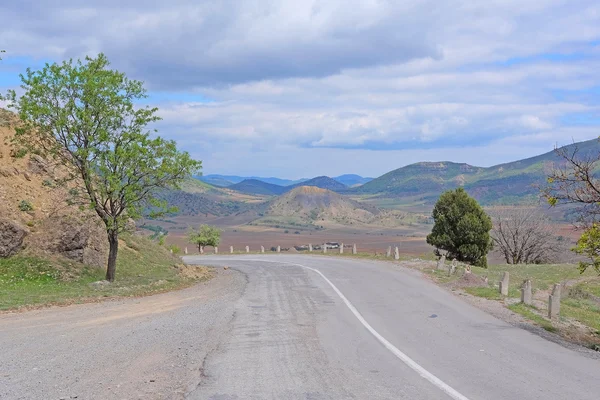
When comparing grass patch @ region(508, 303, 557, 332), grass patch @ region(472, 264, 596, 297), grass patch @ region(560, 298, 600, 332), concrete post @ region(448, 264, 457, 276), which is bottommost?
grass patch @ region(472, 264, 596, 297)

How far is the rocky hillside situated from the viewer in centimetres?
2295

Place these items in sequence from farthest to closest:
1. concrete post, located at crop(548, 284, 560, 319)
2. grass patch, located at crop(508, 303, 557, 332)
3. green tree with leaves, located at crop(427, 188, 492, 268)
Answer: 1. green tree with leaves, located at crop(427, 188, 492, 268)
2. concrete post, located at crop(548, 284, 560, 319)
3. grass patch, located at crop(508, 303, 557, 332)

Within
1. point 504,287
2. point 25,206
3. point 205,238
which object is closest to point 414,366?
point 504,287

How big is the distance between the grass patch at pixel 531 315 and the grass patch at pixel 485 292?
1730 mm

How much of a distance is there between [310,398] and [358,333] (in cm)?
515

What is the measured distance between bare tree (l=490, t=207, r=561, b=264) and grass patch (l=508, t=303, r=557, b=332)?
4308 cm

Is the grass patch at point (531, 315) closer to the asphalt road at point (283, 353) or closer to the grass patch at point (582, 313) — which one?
the asphalt road at point (283, 353)

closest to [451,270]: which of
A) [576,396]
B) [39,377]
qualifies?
[576,396]

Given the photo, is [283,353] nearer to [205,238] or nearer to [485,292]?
[485,292]

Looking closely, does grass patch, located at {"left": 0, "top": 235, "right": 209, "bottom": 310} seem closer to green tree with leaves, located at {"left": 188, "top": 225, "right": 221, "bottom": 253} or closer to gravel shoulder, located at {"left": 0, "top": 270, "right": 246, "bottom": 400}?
gravel shoulder, located at {"left": 0, "top": 270, "right": 246, "bottom": 400}

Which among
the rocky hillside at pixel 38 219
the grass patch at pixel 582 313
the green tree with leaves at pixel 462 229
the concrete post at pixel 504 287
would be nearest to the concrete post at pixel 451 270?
the grass patch at pixel 582 313

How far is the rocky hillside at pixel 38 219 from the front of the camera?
22953 millimetres

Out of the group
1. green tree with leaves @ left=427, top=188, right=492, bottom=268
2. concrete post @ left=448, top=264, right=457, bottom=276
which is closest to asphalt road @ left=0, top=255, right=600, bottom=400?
concrete post @ left=448, top=264, right=457, bottom=276

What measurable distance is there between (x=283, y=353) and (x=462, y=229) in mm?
39633
